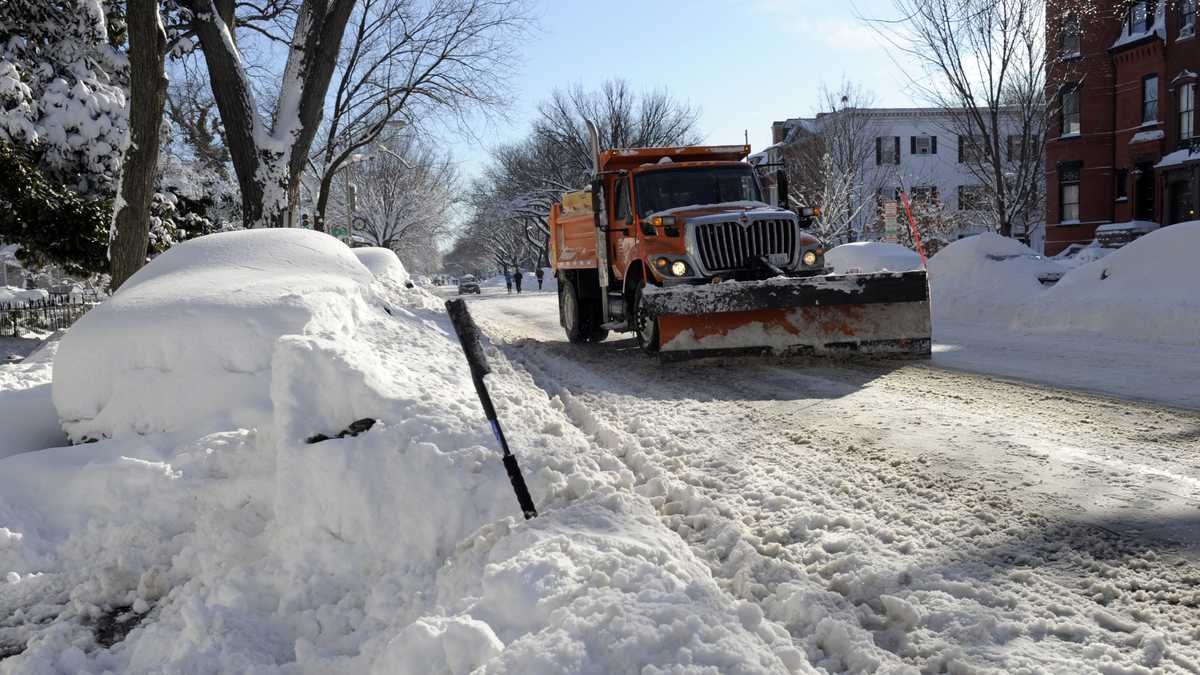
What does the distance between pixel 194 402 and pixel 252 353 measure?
46cm

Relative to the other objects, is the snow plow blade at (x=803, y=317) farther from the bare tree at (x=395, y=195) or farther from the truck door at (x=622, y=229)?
the bare tree at (x=395, y=195)

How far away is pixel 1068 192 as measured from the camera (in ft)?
113

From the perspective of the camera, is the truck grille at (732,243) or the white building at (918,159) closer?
the truck grille at (732,243)

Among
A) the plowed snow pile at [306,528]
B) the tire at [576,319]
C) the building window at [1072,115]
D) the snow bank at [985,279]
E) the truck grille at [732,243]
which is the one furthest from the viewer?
the building window at [1072,115]

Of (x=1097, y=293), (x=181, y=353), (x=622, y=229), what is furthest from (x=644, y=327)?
(x=1097, y=293)

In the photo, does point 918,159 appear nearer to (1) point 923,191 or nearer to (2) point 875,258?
(1) point 923,191

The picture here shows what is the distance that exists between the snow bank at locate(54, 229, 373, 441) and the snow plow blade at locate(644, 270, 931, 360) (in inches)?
154

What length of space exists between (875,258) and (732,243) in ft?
34.9

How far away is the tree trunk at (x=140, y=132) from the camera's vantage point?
10.5 meters

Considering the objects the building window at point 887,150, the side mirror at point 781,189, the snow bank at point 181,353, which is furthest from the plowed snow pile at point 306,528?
the building window at point 887,150

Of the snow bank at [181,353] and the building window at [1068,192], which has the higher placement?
the building window at [1068,192]

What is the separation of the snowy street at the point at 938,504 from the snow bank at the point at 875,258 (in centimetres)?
1143

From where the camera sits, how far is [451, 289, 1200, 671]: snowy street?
3.07 meters

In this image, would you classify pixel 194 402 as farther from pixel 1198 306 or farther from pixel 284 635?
pixel 1198 306
